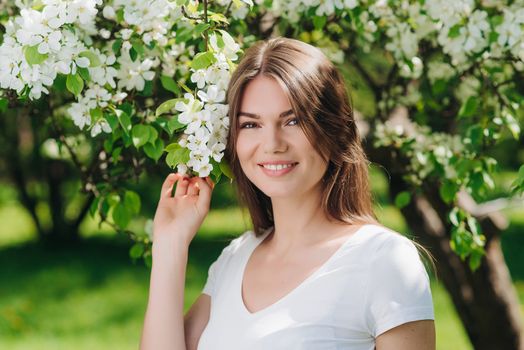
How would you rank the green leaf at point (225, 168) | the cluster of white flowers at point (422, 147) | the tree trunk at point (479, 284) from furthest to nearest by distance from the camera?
the tree trunk at point (479, 284) → the cluster of white flowers at point (422, 147) → the green leaf at point (225, 168)

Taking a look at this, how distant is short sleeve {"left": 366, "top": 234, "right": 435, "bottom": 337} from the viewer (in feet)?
6.82

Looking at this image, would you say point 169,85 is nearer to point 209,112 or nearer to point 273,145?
point 209,112

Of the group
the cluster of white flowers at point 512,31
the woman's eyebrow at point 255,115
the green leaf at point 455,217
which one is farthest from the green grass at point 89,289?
the woman's eyebrow at point 255,115

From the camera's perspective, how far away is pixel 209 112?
2.28 m

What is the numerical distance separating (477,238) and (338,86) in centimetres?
104

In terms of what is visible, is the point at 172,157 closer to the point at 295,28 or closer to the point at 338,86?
the point at 338,86

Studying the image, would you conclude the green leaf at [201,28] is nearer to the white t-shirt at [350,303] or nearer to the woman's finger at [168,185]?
the woman's finger at [168,185]

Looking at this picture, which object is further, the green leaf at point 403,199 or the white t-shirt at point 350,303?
the green leaf at point 403,199

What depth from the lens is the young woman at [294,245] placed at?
2.13 m

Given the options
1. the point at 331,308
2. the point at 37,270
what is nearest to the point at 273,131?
the point at 331,308

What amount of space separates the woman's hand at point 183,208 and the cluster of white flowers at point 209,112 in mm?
166

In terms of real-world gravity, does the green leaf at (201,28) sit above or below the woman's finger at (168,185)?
above

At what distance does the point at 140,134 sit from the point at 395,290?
36.5 inches

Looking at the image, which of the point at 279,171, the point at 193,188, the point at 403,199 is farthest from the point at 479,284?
the point at 279,171
